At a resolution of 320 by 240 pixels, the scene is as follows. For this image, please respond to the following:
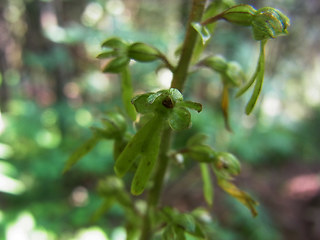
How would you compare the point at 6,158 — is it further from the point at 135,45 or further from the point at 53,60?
the point at 135,45

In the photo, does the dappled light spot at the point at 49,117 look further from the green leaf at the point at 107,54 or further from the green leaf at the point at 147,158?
the green leaf at the point at 147,158

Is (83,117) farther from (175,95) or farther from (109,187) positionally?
(175,95)

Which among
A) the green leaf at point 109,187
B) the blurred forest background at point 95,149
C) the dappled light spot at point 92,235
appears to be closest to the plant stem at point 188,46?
the green leaf at point 109,187

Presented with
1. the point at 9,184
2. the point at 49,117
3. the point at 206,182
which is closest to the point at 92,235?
the point at 9,184

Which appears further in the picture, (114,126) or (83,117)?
(83,117)

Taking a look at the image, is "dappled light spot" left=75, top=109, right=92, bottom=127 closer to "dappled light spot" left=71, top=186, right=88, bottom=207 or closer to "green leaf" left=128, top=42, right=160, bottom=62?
"dappled light spot" left=71, top=186, right=88, bottom=207

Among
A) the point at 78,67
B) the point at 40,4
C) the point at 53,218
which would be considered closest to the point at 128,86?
the point at 53,218
